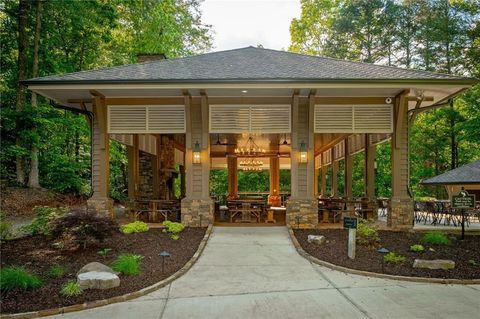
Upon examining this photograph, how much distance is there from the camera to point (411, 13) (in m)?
22.5

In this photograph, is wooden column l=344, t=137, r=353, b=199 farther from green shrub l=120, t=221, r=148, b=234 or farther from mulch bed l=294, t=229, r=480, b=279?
green shrub l=120, t=221, r=148, b=234

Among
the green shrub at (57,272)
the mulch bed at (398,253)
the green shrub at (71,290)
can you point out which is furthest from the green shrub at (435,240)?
the green shrub at (57,272)

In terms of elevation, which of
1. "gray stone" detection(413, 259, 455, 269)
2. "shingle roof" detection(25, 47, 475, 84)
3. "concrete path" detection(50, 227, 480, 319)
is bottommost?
"concrete path" detection(50, 227, 480, 319)

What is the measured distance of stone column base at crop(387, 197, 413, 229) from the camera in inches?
408

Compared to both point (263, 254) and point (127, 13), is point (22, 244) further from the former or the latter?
point (127, 13)

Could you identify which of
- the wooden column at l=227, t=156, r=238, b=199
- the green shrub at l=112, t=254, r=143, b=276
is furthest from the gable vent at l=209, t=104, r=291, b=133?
the wooden column at l=227, t=156, r=238, b=199

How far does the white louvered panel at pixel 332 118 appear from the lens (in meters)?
10.6

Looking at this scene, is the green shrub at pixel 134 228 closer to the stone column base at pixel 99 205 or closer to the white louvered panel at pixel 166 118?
the stone column base at pixel 99 205

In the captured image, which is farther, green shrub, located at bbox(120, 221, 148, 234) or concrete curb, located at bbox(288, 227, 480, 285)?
green shrub, located at bbox(120, 221, 148, 234)

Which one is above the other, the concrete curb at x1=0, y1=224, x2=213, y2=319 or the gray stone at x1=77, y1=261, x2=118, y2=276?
the gray stone at x1=77, y1=261, x2=118, y2=276

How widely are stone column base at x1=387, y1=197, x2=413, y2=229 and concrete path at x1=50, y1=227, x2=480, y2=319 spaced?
439 centimetres

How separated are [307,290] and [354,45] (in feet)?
74.0

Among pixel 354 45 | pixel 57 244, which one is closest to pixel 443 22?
pixel 354 45

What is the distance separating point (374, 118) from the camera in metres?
10.6
